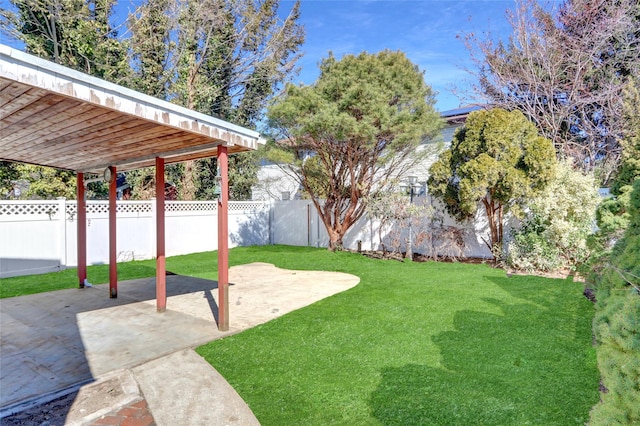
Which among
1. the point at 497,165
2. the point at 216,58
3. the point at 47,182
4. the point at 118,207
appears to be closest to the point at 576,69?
the point at 497,165

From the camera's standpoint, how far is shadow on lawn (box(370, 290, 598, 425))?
279 cm

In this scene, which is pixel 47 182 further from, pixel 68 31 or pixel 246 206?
pixel 246 206

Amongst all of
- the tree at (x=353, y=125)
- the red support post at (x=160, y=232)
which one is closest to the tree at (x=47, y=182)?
the tree at (x=353, y=125)

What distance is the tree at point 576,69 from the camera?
1115 cm

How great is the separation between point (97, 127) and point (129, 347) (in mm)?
2504

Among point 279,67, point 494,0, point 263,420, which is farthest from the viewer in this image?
point 279,67

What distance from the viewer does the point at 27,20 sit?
40.5 ft

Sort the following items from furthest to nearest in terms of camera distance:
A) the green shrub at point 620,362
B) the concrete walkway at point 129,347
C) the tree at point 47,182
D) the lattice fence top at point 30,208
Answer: the tree at point 47,182 < the lattice fence top at point 30,208 < the concrete walkway at point 129,347 < the green shrub at point 620,362

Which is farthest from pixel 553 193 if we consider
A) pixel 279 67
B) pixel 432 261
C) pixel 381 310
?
pixel 279 67

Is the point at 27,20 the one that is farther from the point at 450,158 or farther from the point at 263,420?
the point at 263,420

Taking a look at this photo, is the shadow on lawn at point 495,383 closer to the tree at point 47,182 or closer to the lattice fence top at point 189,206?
the lattice fence top at point 189,206

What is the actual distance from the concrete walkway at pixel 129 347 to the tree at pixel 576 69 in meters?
9.11

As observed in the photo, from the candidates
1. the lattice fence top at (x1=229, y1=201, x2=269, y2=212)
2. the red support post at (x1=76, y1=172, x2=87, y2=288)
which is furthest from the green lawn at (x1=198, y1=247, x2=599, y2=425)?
the lattice fence top at (x1=229, y1=201, x2=269, y2=212)

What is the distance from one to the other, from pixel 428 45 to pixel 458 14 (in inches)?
57.7
